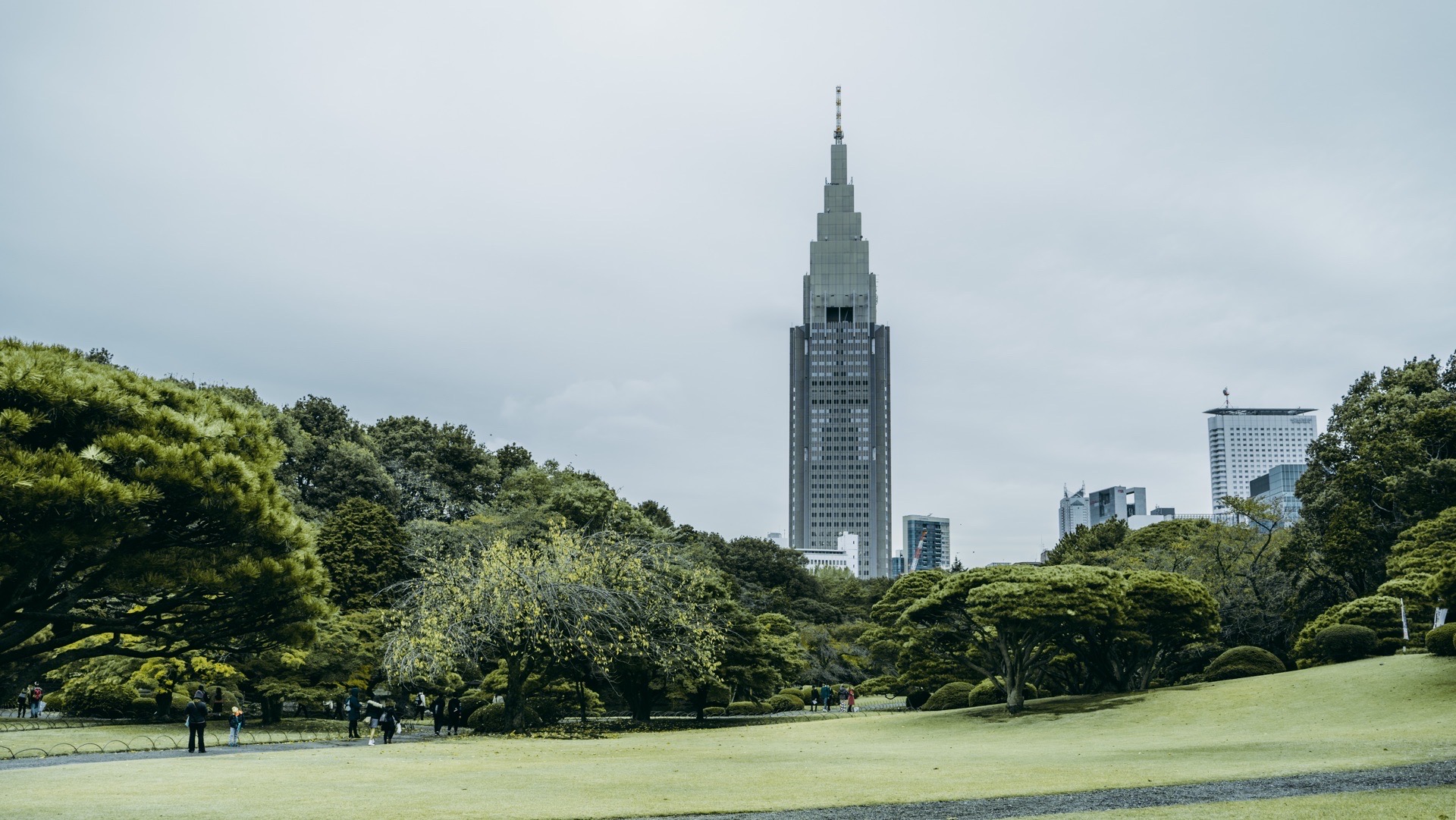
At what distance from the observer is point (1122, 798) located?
1277cm

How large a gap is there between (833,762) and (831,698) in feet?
100

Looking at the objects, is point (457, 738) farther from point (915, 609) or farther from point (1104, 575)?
point (1104, 575)

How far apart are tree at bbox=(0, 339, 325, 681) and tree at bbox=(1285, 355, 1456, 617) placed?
38.0 m

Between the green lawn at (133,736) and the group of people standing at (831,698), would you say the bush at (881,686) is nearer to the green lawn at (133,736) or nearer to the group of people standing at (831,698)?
the group of people standing at (831,698)

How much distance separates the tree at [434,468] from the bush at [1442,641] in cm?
5143

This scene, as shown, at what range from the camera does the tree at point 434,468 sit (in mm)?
66875

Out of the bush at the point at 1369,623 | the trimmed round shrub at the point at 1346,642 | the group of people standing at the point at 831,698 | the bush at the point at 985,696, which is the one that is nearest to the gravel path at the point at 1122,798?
the trimmed round shrub at the point at 1346,642

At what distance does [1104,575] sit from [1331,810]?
19.5m

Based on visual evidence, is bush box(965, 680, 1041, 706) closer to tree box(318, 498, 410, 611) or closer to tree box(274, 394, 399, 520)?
tree box(318, 498, 410, 611)

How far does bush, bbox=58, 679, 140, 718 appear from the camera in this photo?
108 feet

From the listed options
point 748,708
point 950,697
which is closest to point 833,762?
point 950,697

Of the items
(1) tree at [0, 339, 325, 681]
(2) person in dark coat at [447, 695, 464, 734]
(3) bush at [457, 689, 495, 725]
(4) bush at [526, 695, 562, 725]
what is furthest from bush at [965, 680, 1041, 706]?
(1) tree at [0, 339, 325, 681]

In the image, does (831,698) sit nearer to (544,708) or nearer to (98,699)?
(544,708)

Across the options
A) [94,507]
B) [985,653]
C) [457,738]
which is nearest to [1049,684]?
[985,653]
